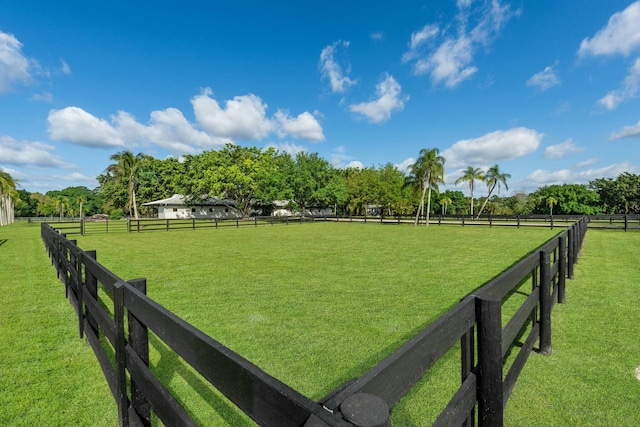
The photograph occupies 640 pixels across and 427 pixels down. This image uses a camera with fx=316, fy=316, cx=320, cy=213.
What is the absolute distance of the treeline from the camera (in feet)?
116

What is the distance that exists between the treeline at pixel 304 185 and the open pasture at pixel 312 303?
884 inches

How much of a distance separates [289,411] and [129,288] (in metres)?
1.47

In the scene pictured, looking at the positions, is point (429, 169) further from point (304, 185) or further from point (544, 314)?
point (544, 314)

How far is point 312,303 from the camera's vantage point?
16.7 ft

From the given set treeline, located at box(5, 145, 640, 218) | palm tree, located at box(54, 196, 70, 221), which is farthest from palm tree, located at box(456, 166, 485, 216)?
palm tree, located at box(54, 196, 70, 221)

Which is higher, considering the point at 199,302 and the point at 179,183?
the point at 179,183

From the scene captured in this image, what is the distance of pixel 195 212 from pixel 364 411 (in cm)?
4889

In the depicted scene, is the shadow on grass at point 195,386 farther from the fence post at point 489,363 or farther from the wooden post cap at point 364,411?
the wooden post cap at point 364,411

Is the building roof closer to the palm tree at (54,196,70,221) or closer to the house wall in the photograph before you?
the house wall

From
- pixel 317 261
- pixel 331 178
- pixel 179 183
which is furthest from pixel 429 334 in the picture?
pixel 179 183

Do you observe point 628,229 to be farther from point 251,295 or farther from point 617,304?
point 251,295

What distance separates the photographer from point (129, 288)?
74.3 inches

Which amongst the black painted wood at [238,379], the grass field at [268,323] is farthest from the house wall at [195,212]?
the black painted wood at [238,379]

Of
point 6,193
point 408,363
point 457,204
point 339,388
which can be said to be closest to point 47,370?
point 339,388
